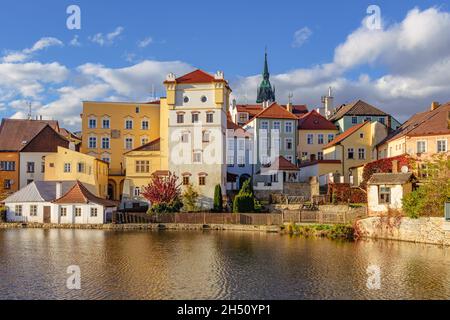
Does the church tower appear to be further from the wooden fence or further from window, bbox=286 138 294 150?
the wooden fence

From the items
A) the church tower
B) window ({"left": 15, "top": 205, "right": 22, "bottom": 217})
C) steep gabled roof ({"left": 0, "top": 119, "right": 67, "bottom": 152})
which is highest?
the church tower

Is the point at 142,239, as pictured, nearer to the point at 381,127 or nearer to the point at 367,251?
the point at 367,251

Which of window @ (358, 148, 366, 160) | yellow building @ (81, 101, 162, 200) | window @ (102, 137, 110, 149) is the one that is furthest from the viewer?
window @ (102, 137, 110, 149)

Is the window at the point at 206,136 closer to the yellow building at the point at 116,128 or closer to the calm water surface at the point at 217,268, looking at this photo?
the yellow building at the point at 116,128

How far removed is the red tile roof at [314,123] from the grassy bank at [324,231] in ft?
95.1

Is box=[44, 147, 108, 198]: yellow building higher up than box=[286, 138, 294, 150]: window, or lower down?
lower down

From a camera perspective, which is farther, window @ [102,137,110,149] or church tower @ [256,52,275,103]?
church tower @ [256,52,275,103]

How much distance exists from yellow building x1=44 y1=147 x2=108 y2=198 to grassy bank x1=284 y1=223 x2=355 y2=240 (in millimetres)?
25467

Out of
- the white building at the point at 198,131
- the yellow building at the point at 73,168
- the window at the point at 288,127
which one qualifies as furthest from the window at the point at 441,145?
the yellow building at the point at 73,168

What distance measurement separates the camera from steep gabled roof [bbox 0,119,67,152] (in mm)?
Answer: 68625

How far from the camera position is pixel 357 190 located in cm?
5322

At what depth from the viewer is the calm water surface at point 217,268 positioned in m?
22.3

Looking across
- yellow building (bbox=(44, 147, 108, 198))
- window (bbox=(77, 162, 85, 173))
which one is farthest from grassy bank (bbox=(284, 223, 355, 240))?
window (bbox=(77, 162, 85, 173))

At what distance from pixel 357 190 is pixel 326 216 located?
7.53 meters
